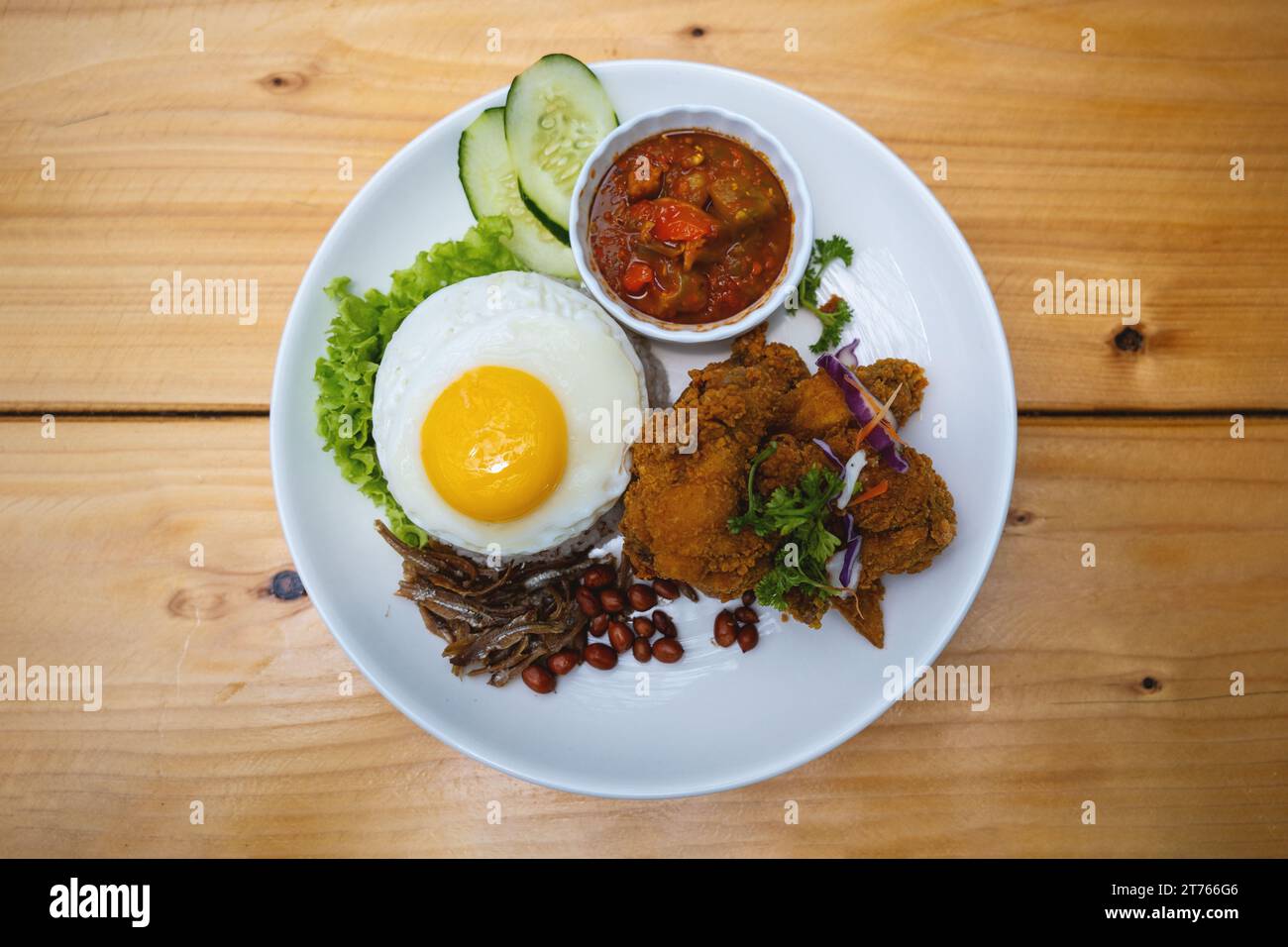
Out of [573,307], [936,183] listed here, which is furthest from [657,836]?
[936,183]

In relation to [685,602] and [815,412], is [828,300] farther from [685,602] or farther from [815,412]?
[685,602]

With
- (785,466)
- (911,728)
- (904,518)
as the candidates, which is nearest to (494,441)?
(785,466)

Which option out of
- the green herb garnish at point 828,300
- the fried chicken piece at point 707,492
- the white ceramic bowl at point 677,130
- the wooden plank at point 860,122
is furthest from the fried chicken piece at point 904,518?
the wooden plank at point 860,122

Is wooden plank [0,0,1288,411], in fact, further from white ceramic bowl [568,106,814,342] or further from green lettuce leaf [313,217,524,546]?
white ceramic bowl [568,106,814,342]

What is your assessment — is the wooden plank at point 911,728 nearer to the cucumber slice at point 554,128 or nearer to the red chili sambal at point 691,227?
the red chili sambal at point 691,227

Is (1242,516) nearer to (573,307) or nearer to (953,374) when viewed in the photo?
(953,374)
